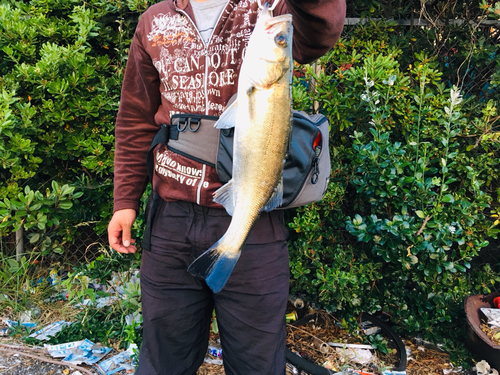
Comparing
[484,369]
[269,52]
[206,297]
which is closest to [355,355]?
[484,369]

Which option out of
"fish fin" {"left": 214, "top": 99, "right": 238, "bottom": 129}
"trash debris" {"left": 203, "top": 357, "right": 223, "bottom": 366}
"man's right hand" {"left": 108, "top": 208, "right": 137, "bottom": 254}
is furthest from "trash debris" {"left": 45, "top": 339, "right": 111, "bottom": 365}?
"fish fin" {"left": 214, "top": 99, "right": 238, "bottom": 129}

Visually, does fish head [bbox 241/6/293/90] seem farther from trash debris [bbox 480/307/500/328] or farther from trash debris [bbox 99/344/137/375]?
trash debris [bbox 480/307/500/328]

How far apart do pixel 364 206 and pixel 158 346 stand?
6.49 feet

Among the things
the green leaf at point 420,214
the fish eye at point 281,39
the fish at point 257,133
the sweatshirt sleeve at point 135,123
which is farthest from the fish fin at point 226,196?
the green leaf at point 420,214

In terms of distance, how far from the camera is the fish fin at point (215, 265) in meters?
1.50

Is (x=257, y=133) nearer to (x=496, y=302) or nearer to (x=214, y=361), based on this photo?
(x=214, y=361)

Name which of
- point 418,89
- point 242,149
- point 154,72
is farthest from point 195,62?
point 418,89

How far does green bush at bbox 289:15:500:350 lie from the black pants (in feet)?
3.76

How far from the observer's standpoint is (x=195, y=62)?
175cm

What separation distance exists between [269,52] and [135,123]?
3.49 ft

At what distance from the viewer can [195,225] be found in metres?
1.78

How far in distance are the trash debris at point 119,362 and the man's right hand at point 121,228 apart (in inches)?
45.3

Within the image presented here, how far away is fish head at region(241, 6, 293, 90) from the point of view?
125 cm

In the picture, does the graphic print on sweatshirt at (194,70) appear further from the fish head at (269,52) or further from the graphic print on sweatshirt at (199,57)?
the fish head at (269,52)
